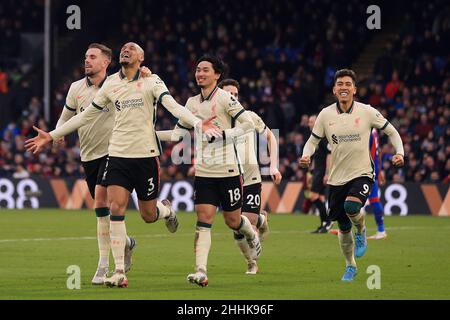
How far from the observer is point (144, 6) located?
135 ft

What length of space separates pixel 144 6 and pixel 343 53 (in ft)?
30.9

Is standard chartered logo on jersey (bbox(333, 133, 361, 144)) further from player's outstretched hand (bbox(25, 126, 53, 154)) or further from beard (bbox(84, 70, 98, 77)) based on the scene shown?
player's outstretched hand (bbox(25, 126, 53, 154))

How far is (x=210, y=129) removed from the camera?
11672 mm

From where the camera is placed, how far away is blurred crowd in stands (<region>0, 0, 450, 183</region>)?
30.4 meters

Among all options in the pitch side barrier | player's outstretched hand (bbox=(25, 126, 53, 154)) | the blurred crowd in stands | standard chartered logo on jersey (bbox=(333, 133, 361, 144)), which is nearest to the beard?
player's outstretched hand (bbox=(25, 126, 53, 154))

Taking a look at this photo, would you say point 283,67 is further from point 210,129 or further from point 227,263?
point 210,129

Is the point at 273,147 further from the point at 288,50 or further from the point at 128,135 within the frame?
the point at 288,50

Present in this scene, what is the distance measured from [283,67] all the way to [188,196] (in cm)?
682

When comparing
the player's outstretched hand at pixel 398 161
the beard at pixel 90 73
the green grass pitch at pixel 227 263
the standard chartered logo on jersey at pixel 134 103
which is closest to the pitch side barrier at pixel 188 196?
the green grass pitch at pixel 227 263

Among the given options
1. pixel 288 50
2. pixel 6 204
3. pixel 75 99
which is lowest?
pixel 6 204

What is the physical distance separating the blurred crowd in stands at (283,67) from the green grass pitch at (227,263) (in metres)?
5.93

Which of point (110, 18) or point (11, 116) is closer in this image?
point (11, 116)

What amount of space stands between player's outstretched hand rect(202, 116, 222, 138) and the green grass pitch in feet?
5.33
